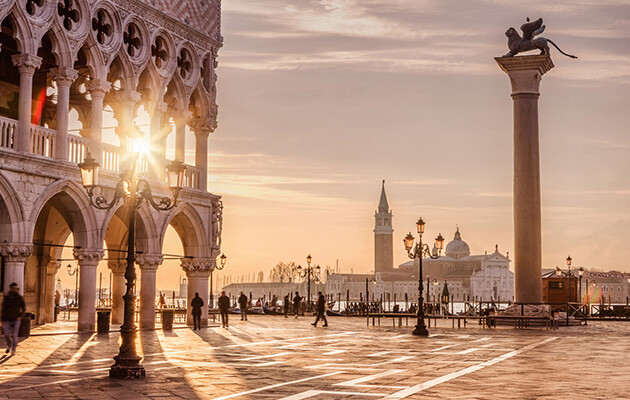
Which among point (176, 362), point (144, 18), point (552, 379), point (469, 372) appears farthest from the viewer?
point (144, 18)

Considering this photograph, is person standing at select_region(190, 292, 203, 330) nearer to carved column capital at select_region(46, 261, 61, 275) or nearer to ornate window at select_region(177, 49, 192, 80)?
carved column capital at select_region(46, 261, 61, 275)

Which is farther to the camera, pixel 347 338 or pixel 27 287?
pixel 27 287

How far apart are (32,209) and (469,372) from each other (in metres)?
13.2

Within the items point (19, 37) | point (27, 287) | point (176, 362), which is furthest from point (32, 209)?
point (176, 362)

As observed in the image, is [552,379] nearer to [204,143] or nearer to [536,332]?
[536,332]

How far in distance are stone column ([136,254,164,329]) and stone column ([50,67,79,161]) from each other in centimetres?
505

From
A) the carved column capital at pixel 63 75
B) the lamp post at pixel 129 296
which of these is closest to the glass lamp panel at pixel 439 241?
the carved column capital at pixel 63 75

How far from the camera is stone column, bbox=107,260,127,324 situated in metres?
31.5

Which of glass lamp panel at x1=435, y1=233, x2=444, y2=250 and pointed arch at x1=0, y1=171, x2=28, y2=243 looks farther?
glass lamp panel at x1=435, y1=233, x2=444, y2=250

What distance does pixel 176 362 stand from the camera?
17.0 meters

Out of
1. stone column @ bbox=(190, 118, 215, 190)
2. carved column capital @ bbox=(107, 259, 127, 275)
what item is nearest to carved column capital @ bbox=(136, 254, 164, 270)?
stone column @ bbox=(190, 118, 215, 190)

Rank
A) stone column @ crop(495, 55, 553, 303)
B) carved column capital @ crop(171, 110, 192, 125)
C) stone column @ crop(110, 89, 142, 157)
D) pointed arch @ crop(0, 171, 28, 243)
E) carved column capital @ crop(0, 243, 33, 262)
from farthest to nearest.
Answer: stone column @ crop(495, 55, 553, 303) → carved column capital @ crop(171, 110, 192, 125) → stone column @ crop(110, 89, 142, 157) → carved column capital @ crop(0, 243, 33, 262) → pointed arch @ crop(0, 171, 28, 243)

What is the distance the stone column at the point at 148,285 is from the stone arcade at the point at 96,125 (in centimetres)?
4

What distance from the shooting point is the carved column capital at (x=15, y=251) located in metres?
23.2
